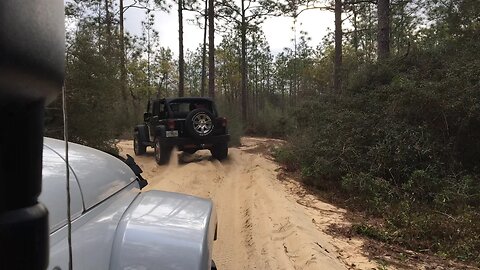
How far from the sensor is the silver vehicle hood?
1812 millimetres

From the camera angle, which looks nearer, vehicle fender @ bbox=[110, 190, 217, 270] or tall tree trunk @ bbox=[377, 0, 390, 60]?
vehicle fender @ bbox=[110, 190, 217, 270]

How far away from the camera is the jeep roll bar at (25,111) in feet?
2.34

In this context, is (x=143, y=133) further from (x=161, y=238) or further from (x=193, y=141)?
(x=161, y=238)

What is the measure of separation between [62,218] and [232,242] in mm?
4133

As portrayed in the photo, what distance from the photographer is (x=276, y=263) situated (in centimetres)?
470

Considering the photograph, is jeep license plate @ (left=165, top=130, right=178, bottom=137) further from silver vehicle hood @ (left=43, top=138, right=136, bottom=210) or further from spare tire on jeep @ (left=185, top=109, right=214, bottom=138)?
silver vehicle hood @ (left=43, top=138, right=136, bottom=210)

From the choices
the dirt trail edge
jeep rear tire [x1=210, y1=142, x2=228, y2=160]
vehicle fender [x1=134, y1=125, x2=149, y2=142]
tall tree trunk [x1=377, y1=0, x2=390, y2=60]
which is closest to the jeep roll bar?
the dirt trail edge

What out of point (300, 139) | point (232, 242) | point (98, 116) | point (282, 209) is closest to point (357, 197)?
point (282, 209)

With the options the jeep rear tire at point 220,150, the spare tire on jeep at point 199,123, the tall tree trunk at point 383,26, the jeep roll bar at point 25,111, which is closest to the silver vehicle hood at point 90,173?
the jeep roll bar at point 25,111

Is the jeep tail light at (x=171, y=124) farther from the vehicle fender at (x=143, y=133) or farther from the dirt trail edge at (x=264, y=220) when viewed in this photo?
the vehicle fender at (x=143, y=133)

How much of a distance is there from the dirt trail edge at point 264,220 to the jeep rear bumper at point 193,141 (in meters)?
0.72

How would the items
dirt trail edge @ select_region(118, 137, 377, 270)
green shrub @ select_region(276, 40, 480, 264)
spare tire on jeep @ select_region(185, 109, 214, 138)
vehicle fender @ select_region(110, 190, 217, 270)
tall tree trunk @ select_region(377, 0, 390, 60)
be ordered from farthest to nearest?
tall tree trunk @ select_region(377, 0, 390, 60)
spare tire on jeep @ select_region(185, 109, 214, 138)
green shrub @ select_region(276, 40, 480, 264)
dirt trail edge @ select_region(118, 137, 377, 270)
vehicle fender @ select_region(110, 190, 217, 270)

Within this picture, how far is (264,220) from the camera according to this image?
641 centimetres

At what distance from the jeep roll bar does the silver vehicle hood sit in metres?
0.71
